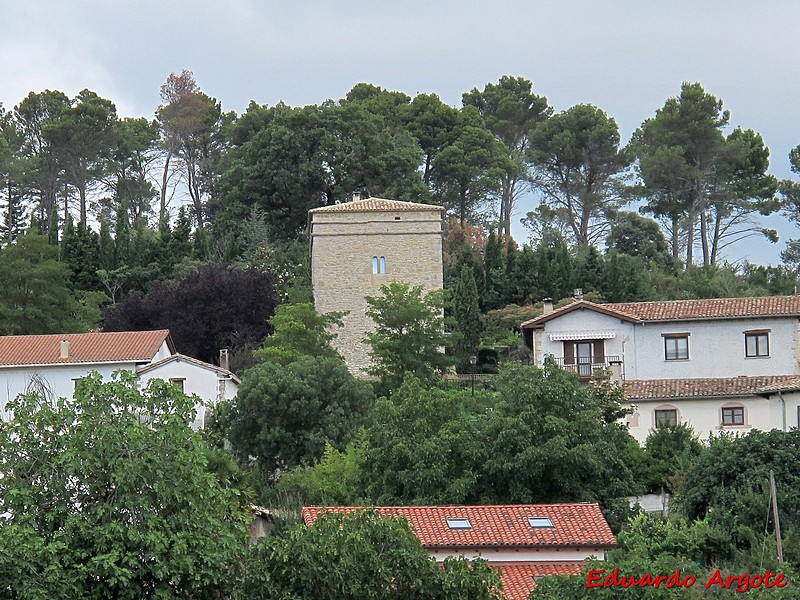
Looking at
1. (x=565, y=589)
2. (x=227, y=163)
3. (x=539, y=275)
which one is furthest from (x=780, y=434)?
(x=227, y=163)

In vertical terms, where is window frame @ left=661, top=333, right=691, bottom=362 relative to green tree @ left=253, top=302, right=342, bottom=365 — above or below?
below

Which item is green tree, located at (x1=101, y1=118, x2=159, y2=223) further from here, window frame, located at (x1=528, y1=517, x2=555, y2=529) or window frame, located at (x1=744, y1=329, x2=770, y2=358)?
window frame, located at (x1=528, y1=517, x2=555, y2=529)

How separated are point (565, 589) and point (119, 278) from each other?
45490 millimetres

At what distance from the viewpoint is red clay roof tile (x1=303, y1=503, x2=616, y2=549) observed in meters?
25.5

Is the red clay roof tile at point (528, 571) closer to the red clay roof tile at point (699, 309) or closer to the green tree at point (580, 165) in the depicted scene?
the red clay roof tile at point (699, 309)

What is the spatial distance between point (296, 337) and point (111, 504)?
90.9 feet

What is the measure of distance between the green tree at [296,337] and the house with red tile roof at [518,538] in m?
18.8

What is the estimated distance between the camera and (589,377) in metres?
41.3

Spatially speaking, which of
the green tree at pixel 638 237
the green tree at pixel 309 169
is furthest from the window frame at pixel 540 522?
the green tree at pixel 638 237

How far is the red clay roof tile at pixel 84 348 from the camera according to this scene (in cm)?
4612

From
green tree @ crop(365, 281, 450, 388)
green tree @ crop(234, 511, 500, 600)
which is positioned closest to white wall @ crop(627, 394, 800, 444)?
green tree @ crop(365, 281, 450, 388)

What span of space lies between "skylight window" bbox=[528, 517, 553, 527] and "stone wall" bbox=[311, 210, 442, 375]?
25607 mm

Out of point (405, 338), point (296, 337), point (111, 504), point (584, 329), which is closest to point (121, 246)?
point (296, 337)

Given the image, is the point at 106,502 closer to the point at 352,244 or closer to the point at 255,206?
the point at 352,244
